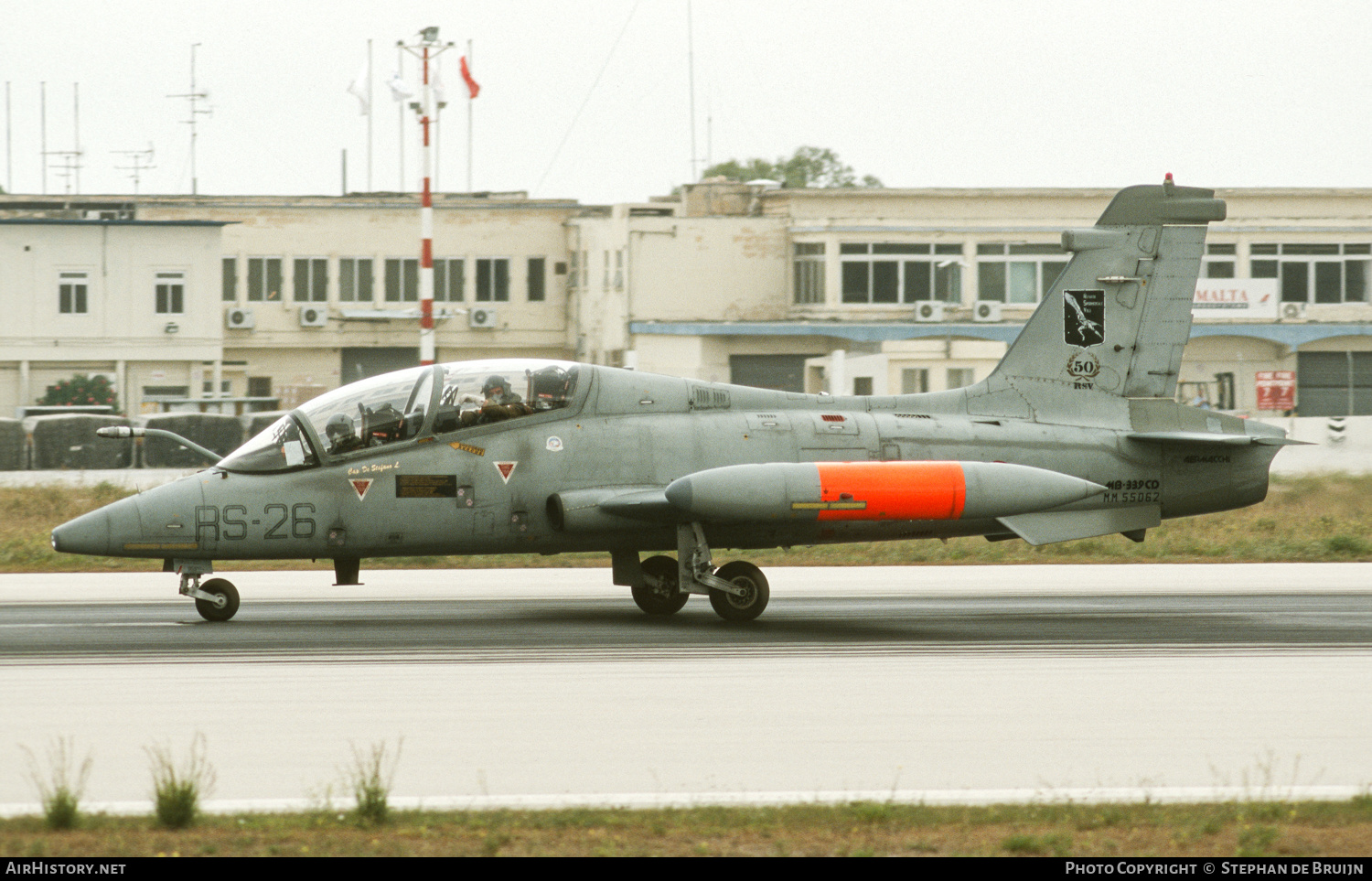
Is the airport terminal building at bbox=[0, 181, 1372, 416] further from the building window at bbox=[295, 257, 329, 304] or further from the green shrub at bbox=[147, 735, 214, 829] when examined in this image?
the green shrub at bbox=[147, 735, 214, 829]

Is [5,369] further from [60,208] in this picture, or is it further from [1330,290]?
[1330,290]

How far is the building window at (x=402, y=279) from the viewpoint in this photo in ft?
219

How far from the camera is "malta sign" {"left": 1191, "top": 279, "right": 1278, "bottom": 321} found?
5900 cm

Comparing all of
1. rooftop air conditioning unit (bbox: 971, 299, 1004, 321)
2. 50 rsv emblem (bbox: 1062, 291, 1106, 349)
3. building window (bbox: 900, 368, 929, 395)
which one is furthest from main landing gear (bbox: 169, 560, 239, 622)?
rooftop air conditioning unit (bbox: 971, 299, 1004, 321)

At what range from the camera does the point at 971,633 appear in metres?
15.1

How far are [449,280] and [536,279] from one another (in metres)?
3.85

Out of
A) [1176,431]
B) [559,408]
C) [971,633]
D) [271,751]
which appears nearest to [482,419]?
[559,408]

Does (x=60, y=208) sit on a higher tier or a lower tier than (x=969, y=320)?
higher

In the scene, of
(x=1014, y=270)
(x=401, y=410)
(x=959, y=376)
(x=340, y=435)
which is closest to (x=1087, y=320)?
(x=401, y=410)

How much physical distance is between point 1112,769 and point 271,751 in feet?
16.3

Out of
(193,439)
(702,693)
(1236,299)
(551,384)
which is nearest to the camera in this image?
(702,693)

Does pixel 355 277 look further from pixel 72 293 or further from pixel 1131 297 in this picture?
pixel 1131 297

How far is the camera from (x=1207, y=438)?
1702cm

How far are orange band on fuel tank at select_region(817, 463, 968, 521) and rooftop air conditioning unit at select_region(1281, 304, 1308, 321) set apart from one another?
49.5 metres
